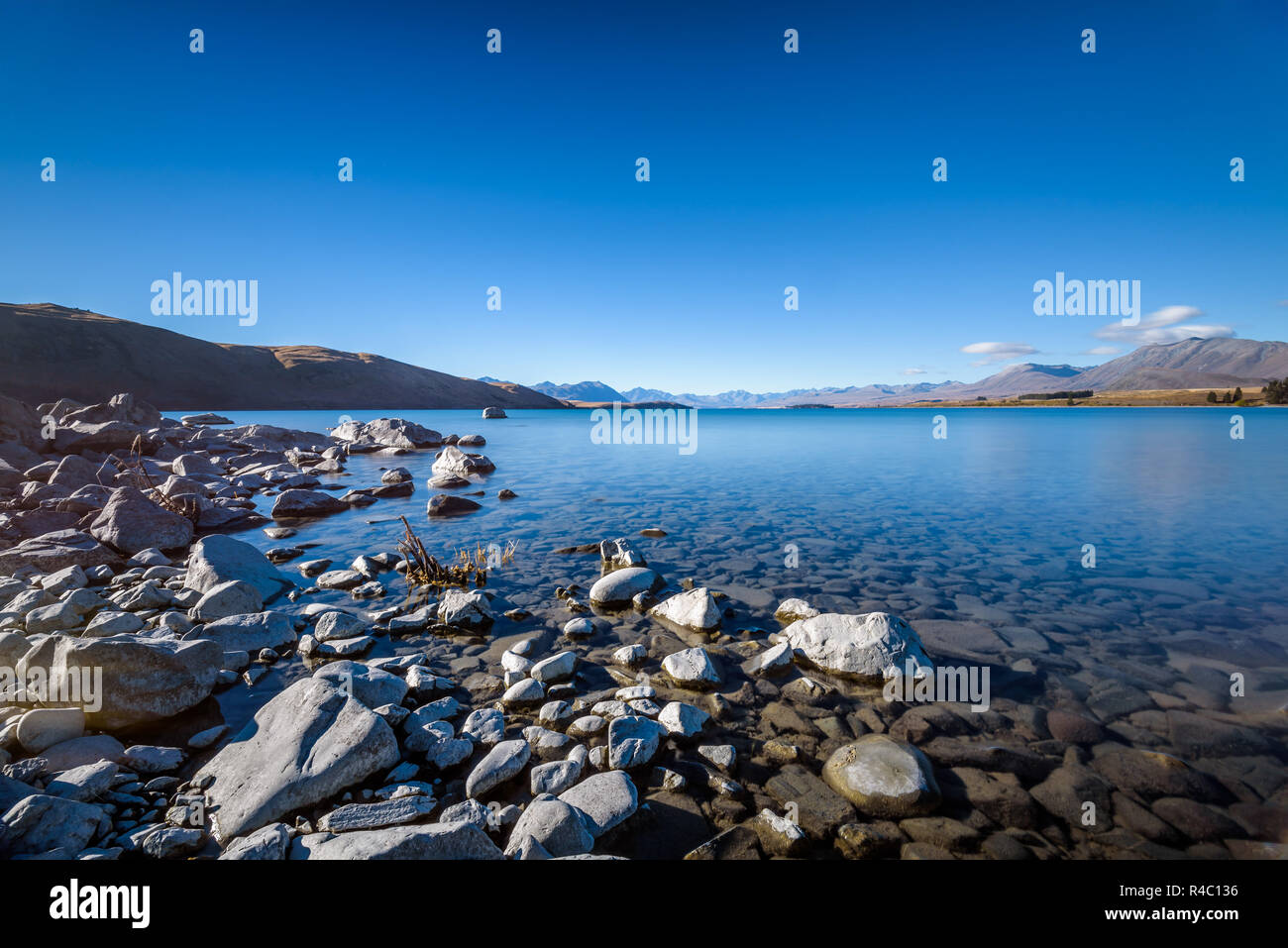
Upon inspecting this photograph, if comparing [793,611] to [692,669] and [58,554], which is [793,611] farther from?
[58,554]

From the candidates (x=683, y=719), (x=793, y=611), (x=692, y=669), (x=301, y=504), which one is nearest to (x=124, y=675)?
(x=683, y=719)

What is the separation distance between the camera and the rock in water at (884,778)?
4.34 meters

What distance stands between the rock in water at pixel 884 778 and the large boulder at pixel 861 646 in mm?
1562

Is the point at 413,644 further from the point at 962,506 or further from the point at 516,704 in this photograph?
the point at 962,506

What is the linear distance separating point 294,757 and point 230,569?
692cm

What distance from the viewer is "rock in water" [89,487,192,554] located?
1152cm

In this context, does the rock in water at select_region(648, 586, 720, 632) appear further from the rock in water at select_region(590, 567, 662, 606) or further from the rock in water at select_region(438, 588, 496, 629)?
the rock in water at select_region(438, 588, 496, 629)

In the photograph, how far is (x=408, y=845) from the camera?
10.8 ft

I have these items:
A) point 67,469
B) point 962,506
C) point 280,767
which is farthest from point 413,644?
point 962,506

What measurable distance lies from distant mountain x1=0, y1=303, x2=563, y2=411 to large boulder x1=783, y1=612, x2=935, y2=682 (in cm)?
11380

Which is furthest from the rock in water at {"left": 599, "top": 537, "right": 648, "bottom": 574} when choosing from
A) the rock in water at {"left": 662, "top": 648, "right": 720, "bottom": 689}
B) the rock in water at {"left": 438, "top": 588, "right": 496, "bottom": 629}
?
the rock in water at {"left": 662, "top": 648, "right": 720, "bottom": 689}

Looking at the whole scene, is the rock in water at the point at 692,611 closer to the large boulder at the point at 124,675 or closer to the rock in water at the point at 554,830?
the rock in water at the point at 554,830

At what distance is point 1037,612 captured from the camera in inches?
353

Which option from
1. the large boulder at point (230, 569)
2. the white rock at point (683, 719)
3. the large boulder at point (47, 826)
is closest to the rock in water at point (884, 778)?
the white rock at point (683, 719)
